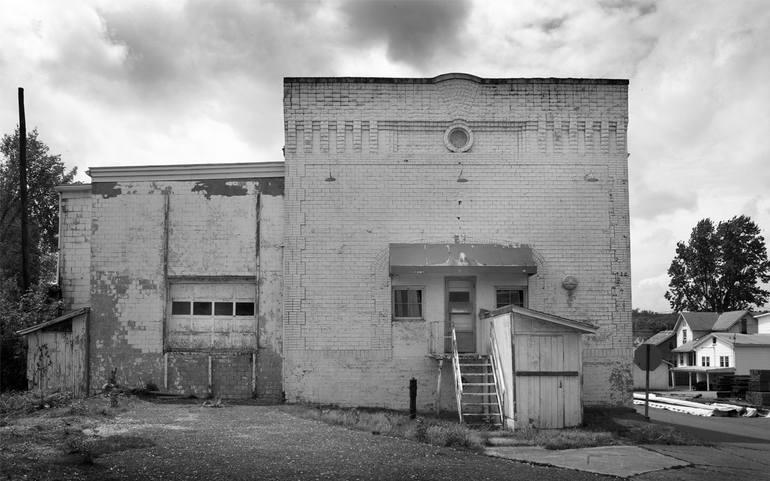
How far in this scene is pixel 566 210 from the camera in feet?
66.9

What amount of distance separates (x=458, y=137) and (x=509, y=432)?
8346 mm

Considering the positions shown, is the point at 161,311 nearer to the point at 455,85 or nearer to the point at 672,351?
the point at 455,85

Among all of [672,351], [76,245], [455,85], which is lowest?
[672,351]

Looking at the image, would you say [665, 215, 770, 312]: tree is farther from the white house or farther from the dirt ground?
the dirt ground

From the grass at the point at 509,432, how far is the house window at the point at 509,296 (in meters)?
3.53

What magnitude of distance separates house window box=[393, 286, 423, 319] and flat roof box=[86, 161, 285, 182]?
450 cm

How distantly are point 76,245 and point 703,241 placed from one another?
7464 centimetres

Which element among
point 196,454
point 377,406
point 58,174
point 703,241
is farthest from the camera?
point 703,241

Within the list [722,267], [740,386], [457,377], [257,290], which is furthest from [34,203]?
[722,267]

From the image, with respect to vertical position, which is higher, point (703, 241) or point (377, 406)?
point (703, 241)

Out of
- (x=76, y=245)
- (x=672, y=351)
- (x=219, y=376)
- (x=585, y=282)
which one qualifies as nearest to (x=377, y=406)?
(x=219, y=376)

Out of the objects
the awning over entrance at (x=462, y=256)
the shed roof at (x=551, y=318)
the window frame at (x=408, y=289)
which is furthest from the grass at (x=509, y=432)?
the awning over entrance at (x=462, y=256)

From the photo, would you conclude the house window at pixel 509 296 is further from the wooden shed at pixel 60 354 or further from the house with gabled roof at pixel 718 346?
the house with gabled roof at pixel 718 346

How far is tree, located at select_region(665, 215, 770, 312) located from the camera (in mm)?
81188
